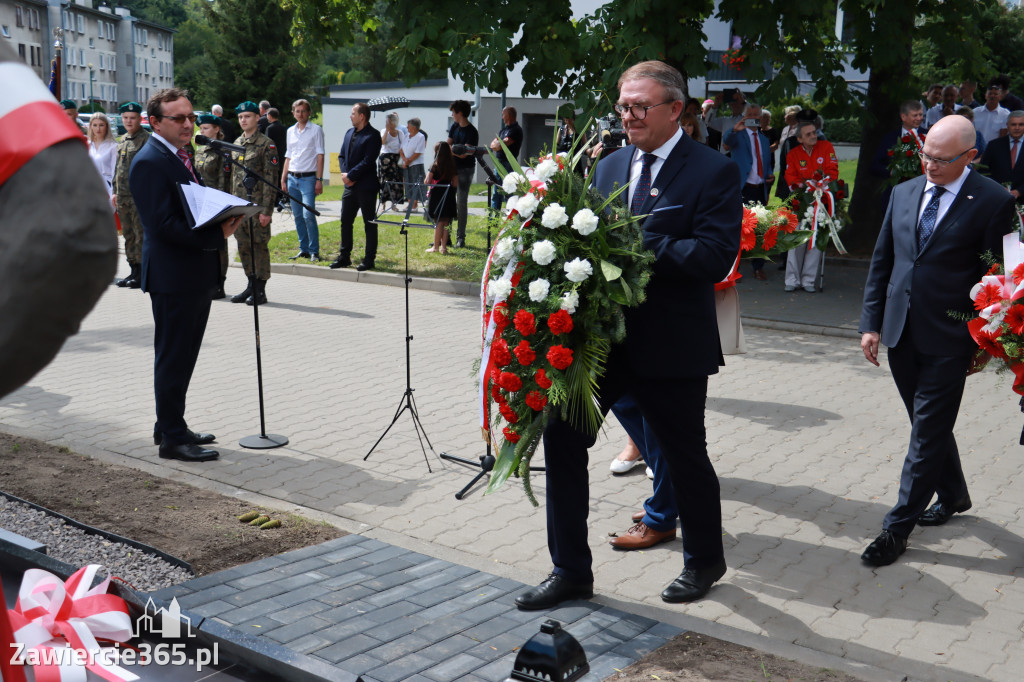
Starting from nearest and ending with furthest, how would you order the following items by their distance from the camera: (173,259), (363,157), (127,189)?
(173,259) < (127,189) < (363,157)

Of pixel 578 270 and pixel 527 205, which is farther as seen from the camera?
pixel 527 205

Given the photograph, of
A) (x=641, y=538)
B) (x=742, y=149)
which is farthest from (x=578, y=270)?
(x=742, y=149)

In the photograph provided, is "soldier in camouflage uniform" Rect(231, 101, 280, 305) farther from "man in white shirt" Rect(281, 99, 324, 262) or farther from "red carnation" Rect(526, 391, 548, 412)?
"red carnation" Rect(526, 391, 548, 412)

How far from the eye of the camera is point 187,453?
6.68 m

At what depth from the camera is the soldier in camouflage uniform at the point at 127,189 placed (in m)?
12.6

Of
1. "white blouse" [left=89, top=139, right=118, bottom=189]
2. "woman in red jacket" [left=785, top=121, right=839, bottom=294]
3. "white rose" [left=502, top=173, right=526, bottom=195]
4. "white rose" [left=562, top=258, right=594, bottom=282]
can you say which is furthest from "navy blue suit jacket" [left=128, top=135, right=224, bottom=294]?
"white blouse" [left=89, top=139, right=118, bottom=189]

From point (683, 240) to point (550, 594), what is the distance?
1.67m

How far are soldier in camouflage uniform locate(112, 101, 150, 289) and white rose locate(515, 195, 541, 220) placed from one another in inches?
367

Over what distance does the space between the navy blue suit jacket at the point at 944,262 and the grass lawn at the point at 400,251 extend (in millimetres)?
9044

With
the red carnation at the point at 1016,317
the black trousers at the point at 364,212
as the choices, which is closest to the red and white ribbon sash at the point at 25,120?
the red carnation at the point at 1016,317

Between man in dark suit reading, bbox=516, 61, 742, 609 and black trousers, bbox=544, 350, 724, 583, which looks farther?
black trousers, bbox=544, 350, 724, 583

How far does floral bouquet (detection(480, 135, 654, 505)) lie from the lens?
13.2 feet

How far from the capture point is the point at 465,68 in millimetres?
12039

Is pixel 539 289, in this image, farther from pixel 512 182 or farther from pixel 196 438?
pixel 196 438
